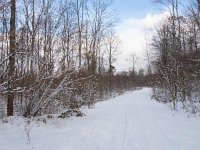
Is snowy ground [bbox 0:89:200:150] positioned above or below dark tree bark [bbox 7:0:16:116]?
below

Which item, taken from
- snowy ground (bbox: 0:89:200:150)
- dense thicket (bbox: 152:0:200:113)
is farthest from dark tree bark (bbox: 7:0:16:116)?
dense thicket (bbox: 152:0:200:113)

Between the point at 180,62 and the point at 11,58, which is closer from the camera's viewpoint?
the point at 11,58

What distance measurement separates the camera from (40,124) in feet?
40.0

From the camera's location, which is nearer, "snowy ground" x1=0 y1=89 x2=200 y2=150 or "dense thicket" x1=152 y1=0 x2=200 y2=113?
"snowy ground" x1=0 y1=89 x2=200 y2=150

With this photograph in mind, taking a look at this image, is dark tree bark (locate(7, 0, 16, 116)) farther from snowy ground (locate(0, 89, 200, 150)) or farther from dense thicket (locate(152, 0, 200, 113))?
dense thicket (locate(152, 0, 200, 113))

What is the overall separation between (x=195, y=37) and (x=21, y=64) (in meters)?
22.2

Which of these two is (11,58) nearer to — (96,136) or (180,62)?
(96,136)

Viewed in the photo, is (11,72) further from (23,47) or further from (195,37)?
(195,37)

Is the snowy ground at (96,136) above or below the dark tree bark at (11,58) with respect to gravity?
below

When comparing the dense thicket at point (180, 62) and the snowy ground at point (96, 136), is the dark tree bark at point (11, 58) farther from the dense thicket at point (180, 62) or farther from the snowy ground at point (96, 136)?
the dense thicket at point (180, 62)

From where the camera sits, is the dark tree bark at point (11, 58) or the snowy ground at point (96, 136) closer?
the snowy ground at point (96, 136)

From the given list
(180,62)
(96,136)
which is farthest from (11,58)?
(180,62)

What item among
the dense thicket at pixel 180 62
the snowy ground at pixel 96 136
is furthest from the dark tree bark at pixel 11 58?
the dense thicket at pixel 180 62

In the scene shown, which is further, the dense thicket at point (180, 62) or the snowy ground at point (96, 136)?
the dense thicket at point (180, 62)
